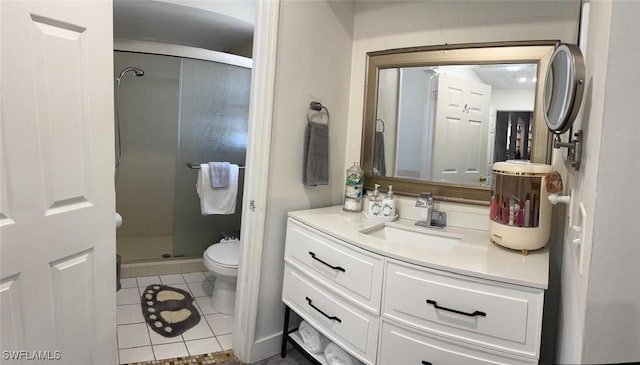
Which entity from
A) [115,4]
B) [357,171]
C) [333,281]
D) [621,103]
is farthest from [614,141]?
[115,4]

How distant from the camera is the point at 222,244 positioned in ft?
8.61

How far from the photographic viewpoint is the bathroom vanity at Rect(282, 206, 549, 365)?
44.5 inches

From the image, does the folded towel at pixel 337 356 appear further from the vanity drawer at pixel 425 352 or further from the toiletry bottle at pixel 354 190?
the toiletry bottle at pixel 354 190

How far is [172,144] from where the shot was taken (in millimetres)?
3236

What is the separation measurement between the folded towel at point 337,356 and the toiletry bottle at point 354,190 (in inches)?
28.2

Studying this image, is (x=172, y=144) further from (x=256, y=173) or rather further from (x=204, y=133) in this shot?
(x=256, y=173)

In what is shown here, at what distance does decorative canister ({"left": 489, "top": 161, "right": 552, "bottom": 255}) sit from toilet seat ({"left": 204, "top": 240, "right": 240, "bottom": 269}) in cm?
153

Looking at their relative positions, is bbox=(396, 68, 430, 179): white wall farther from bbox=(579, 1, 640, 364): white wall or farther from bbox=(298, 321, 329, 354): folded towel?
bbox=(579, 1, 640, 364): white wall

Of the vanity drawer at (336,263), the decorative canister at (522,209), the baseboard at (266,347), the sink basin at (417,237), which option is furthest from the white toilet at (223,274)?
the decorative canister at (522,209)

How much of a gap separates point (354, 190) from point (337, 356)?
0.85 meters

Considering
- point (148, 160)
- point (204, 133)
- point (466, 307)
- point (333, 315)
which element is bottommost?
point (333, 315)

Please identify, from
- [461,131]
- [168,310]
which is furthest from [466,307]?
[168,310]

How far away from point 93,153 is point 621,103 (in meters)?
1.56

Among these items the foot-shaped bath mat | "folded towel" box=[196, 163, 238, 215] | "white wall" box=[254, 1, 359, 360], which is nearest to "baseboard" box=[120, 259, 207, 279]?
the foot-shaped bath mat
